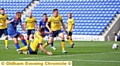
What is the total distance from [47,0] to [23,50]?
26.2 m

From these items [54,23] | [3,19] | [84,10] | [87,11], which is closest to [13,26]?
[3,19]

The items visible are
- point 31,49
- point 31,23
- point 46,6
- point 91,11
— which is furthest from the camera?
point 46,6

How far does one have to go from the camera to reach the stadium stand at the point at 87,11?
39.2 meters

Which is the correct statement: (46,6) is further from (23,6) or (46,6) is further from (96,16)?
(96,16)

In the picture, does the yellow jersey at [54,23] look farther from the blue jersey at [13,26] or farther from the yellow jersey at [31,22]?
the yellow jersey at [31,22]

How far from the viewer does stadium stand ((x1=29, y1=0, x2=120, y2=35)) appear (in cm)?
3916

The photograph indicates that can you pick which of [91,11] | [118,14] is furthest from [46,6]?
[118,14]

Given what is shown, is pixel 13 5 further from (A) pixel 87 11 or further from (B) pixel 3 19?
(B) pixel 3 19

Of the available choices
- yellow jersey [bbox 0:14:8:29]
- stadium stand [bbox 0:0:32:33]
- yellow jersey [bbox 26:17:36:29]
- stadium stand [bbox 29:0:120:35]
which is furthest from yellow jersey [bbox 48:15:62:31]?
stadium stand [bbox 0:0:32:33]

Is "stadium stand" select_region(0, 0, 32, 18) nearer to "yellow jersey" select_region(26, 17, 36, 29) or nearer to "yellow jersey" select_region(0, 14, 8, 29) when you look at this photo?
"yellow jersey" select_region(26, 17, 36, 29)

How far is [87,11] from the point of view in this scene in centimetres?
4097

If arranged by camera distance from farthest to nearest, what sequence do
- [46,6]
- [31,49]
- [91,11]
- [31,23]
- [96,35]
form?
[46,6]
[91,11]
[96,35]
[31,23]
[31,49]

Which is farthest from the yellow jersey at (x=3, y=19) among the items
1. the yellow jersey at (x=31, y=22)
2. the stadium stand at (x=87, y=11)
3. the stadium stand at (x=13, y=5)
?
the stadium stand at (x=13, y=5)

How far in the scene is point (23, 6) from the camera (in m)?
44.5
